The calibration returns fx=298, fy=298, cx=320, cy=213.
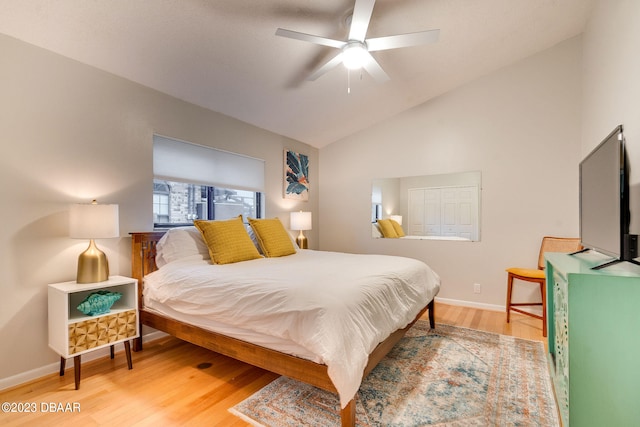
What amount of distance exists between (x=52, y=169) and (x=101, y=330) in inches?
50.0

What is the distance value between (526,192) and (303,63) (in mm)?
2930

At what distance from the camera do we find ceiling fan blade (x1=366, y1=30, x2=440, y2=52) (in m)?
2.06

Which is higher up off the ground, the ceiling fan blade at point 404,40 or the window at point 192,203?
the ceiling fan blade at point 404,40

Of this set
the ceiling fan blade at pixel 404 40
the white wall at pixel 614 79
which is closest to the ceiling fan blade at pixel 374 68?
the ceiling fan blade at pixel 404 40

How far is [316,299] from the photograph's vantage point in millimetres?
1642

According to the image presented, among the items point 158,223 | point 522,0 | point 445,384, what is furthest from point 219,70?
point 445,384

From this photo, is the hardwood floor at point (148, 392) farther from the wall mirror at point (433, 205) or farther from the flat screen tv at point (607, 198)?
the wall mirror at point (433, 205)

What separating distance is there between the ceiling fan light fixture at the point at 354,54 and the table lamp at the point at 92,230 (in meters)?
2.12

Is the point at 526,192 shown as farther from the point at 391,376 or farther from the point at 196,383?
the point at 196,383

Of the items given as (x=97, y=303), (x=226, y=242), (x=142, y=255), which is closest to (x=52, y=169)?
(x=142, y=255)

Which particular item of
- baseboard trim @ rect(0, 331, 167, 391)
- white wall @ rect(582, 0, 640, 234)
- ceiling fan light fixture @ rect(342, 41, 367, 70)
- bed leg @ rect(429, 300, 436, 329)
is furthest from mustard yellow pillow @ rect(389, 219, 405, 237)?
baseboard trim @ rect(0, 331, 167, 391)

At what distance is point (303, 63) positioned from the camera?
9.51 ft

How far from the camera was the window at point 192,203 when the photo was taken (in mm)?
3100

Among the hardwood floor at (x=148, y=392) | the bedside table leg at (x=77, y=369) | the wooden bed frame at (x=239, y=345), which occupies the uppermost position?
the wooden bed frame at (x=239, y=345)
